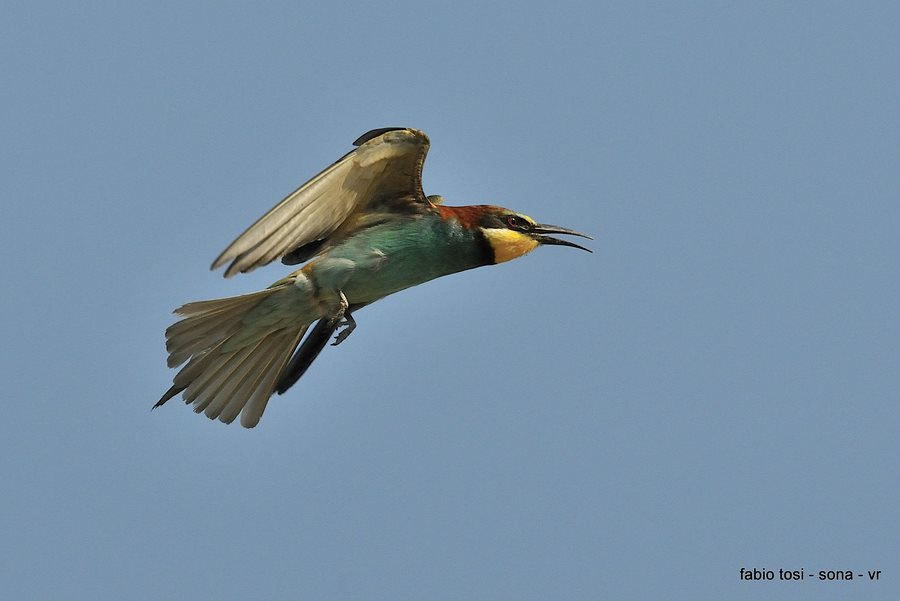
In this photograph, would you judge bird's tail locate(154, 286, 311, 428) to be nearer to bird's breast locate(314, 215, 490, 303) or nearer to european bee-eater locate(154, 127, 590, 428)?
european bee-eater locate(154, 127, 590, 428)

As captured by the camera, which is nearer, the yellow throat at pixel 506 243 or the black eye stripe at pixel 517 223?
the yellow throat at pixel 506 243

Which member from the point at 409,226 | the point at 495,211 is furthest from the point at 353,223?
the point at 495,211

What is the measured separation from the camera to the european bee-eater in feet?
24.0

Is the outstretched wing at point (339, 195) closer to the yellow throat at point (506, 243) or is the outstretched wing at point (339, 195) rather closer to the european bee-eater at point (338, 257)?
the european bee-eater at point (338, 257)

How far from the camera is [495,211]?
7922 millimetres

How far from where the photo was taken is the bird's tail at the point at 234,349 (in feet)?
24.7

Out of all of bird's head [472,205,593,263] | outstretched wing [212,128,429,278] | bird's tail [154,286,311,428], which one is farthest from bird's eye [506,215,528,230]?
bird's tail [154,286,311,428]

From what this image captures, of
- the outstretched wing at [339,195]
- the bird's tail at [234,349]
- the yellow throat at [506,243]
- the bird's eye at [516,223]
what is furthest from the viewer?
the bird's eye at [516,223]

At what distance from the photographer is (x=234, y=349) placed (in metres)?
7.89

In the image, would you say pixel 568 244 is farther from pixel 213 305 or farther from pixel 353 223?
pixel 213 305

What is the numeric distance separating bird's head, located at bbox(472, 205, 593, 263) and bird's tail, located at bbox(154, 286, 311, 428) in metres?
1.12

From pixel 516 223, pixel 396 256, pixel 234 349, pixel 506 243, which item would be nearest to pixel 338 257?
pixel 396 256

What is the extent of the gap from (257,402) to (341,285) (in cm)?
108

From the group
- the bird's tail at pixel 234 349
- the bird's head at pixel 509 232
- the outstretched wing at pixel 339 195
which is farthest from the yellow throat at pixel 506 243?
the bird's tail at pixel 234 349
